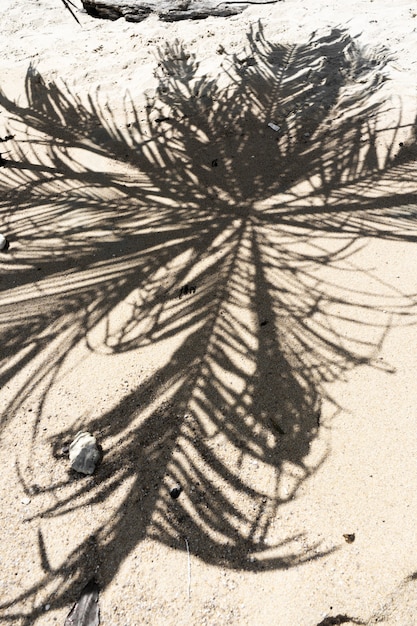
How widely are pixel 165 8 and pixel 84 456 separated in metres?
6.37

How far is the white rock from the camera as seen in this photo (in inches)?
69.7

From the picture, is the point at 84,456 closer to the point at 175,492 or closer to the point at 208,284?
the point at 175,492

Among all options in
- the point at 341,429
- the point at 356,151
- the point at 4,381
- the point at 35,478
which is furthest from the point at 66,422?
the point at 356,151

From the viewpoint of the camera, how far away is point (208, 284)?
248cm

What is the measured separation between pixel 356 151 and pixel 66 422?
9.43 feet

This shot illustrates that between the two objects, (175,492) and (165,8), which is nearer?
(175,492)

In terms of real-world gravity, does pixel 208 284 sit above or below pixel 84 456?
above

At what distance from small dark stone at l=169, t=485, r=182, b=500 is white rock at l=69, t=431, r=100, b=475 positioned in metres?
0.33

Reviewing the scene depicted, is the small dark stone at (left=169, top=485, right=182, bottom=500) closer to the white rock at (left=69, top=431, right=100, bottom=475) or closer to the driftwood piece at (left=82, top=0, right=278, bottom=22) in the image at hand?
the white rock at (left=69, top=431, right=100, bottom=475)

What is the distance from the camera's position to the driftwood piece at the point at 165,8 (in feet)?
19.4

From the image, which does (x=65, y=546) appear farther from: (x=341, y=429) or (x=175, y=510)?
(x=341, y=429)

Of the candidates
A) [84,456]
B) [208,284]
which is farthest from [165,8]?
[84,456]

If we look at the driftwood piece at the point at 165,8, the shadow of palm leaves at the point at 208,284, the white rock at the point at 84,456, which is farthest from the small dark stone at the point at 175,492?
the driftwood piece at the point at 165,8

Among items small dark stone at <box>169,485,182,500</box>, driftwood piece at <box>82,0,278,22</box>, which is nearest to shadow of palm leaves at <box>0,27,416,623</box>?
small dark stone at <box>169,485,182,500</box>
